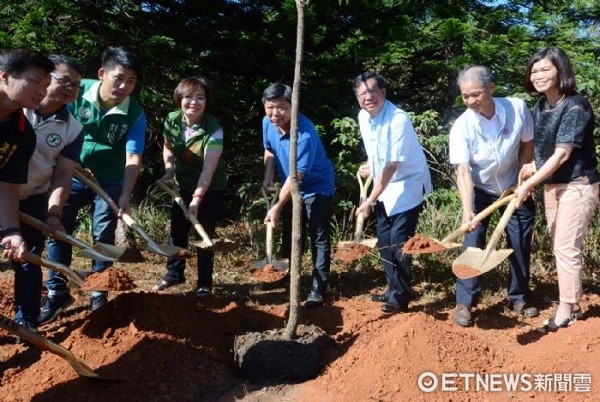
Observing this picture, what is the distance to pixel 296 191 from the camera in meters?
3.22

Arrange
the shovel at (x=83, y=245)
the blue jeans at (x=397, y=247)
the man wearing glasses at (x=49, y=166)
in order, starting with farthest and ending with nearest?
the blue jeans at (x=397, y=247) → the man wearing glasses at (x=49, y=166) → the shovel at (x=83, y=245)

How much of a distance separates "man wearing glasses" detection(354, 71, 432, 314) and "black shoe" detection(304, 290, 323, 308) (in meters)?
0.45

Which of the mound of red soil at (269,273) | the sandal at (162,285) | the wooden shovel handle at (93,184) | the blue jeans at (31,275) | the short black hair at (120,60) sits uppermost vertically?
the short black hair at (120,60)

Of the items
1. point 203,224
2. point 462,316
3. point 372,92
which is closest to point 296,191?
point 372,92

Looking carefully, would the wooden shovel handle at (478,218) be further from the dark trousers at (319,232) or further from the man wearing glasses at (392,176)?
the dark trousers at (319,232)

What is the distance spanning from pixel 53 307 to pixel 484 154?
300 centimetres

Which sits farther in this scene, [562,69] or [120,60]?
[120,60]

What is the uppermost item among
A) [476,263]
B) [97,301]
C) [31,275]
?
[476,263]

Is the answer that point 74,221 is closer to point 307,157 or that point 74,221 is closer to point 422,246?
point 307,157

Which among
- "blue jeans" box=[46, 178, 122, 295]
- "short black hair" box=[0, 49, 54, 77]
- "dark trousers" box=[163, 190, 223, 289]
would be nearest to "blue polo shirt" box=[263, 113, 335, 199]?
"dark trousers" box=[163, 190, 223, 289]

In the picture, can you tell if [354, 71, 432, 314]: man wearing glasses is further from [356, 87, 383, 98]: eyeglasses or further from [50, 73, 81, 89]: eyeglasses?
[50, 73, 81, 89]: eyeglasses

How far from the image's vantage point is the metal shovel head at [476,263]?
335 centimetres

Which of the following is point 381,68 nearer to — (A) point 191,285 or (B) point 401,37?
(B) point 401,37

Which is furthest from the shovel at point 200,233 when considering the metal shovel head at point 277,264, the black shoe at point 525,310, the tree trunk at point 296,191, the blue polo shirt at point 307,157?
the black shoe at point 525,310
